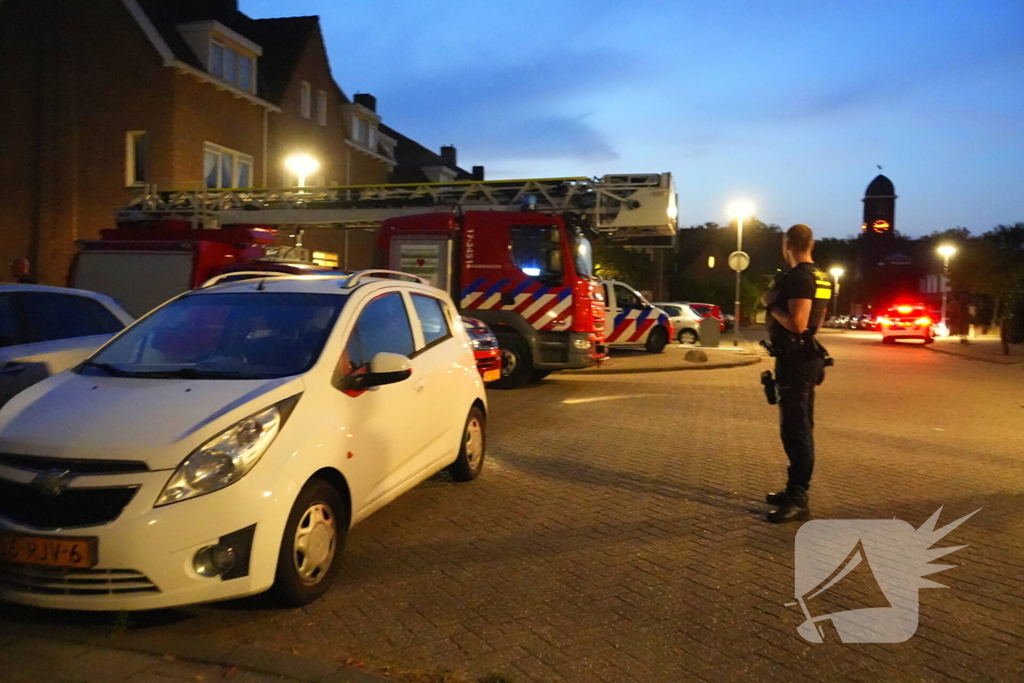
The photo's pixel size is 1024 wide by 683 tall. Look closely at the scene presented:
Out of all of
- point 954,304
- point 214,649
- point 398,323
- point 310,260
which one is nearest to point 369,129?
point 310,260

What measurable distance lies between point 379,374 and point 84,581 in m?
1.80

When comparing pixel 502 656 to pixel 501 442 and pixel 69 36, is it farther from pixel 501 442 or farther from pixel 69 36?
pixel 69 36

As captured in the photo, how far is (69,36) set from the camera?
2530 centimetres

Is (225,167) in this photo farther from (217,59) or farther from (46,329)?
(46,329)

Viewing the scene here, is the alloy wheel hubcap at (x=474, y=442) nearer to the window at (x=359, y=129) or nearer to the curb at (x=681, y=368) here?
the curb at (x=681, y=368)

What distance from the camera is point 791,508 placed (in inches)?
238

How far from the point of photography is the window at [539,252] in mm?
13516

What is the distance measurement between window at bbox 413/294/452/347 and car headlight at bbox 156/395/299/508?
90.1 inches

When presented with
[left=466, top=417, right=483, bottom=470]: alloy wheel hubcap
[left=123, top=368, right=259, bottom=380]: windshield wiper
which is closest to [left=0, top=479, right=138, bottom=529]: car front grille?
[left=123, top=368, right=259, bottom=380]: windshield wiper

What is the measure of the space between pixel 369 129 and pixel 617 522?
3261 centimetres

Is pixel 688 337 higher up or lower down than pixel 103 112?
lower down

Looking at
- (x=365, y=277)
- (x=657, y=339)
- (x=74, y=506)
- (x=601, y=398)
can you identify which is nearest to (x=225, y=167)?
(x=657, y=339)

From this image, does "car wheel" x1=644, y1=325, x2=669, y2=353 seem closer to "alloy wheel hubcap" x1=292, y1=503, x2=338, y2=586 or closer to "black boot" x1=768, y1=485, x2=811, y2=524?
"black boot" x1=768, y1=485, x2=811, y2=524

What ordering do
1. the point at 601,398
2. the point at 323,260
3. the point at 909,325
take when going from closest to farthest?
the point at 601,398 < the point at 323,260 < the point at 909,325
